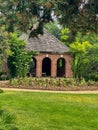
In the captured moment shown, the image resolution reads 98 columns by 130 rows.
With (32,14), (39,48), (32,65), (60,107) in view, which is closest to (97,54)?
(39,48)

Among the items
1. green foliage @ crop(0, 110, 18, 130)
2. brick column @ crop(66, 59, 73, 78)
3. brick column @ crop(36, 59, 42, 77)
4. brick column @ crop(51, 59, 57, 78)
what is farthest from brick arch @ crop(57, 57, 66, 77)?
green foliage @ crop(0, 110, 18, 130)

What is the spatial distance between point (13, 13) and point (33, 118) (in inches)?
210

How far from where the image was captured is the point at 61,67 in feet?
146

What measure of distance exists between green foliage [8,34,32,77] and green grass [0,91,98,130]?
1765 centimetres

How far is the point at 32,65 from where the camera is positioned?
45000 millimetres

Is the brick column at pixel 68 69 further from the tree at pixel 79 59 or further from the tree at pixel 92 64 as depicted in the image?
the tree at pixel 92 64

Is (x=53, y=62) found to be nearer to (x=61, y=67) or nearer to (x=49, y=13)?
(x=61, y=67)

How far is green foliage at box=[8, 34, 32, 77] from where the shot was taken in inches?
1475

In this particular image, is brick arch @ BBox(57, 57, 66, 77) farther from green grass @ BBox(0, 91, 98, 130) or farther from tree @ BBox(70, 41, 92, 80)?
green grass @ BBox(0, 91, 98, 130)

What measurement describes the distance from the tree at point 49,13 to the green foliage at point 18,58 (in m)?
26.8

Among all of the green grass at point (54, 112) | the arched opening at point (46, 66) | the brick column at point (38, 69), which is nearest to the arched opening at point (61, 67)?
the arched opening at point (46, 66)

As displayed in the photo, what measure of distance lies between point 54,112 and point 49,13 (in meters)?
5.80

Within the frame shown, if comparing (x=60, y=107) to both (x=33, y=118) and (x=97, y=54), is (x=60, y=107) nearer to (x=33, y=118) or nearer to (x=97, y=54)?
(x=33, y=118)

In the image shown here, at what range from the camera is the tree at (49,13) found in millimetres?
8664
